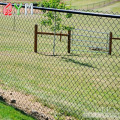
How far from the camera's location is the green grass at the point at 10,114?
4676 mm

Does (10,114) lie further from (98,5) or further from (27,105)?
(98,5)

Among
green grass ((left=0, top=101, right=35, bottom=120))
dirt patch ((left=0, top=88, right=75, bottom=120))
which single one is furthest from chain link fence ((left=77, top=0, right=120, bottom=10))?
green grass ((left=0, top=101, right=35, bottom=120))

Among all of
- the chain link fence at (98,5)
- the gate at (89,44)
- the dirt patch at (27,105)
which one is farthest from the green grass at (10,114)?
the chain link fence at (98,5)

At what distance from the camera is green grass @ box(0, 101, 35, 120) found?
468 cm

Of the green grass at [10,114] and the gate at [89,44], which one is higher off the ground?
the gate at [89,44]

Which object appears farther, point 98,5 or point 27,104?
point 98,5

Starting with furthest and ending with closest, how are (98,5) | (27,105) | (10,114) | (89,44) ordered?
(98,5) → (89,44) → (27,105) → (10,114)

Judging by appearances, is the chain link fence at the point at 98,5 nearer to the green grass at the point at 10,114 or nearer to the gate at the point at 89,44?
the gate at the point at 89,44

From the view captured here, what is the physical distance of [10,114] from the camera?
481cm

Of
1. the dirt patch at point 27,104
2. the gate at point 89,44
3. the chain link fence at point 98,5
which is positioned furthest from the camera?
the chain link fence at point 98,5

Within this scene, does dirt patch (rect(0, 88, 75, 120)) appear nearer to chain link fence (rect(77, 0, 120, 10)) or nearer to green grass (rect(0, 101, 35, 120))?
green grass (rect(0, 101, 35, 120))

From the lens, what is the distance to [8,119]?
4605 millimetres

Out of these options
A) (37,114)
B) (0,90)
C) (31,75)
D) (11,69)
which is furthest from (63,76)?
(37,114)

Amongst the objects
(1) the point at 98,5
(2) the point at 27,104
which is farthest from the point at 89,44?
(1) the point at 98,5
